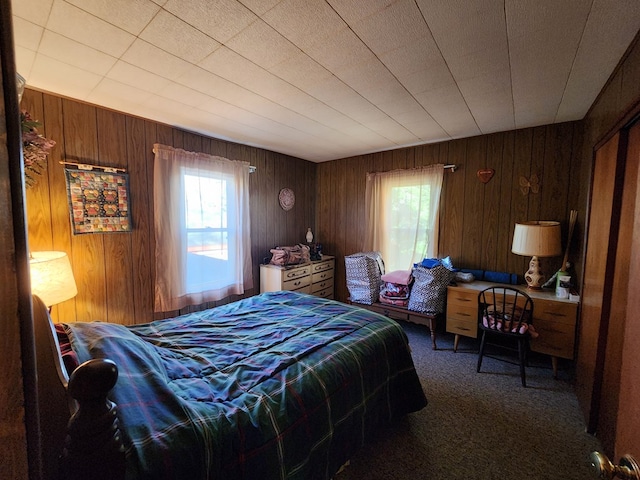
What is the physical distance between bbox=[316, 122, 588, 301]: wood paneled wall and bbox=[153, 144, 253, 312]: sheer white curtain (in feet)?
6.85

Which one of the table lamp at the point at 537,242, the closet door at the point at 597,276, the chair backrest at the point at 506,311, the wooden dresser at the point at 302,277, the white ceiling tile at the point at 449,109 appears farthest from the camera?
the wooden dresser at the point at 302,277

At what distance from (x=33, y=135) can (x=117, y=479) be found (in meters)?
1.39

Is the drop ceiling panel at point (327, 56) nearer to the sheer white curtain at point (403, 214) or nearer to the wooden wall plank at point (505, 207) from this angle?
the wooden wall plank at point (505, 207)

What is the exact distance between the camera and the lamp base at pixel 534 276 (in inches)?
108

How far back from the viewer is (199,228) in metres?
3.13

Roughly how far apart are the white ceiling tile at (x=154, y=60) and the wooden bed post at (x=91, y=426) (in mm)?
1742

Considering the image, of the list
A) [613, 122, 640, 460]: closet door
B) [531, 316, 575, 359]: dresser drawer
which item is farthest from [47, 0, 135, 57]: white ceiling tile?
[531, 316, 575, 359]: dresser drawer

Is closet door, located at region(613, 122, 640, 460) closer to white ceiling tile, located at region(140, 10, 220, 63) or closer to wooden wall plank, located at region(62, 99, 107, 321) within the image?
Result: white ceiling tile, located at region(140, 10, 220, 63)

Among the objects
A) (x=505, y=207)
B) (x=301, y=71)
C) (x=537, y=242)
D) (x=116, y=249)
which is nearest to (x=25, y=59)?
(x=116, y=249)

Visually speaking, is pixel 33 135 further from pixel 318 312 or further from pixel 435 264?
pixel 435 264

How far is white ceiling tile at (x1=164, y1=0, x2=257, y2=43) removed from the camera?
1.26 meters

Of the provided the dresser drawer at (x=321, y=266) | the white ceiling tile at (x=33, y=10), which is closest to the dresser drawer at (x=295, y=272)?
the dresser drawer at (x=321, y=266)

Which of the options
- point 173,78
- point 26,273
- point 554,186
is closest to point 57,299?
point 173,78

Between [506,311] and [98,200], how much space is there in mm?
3971
